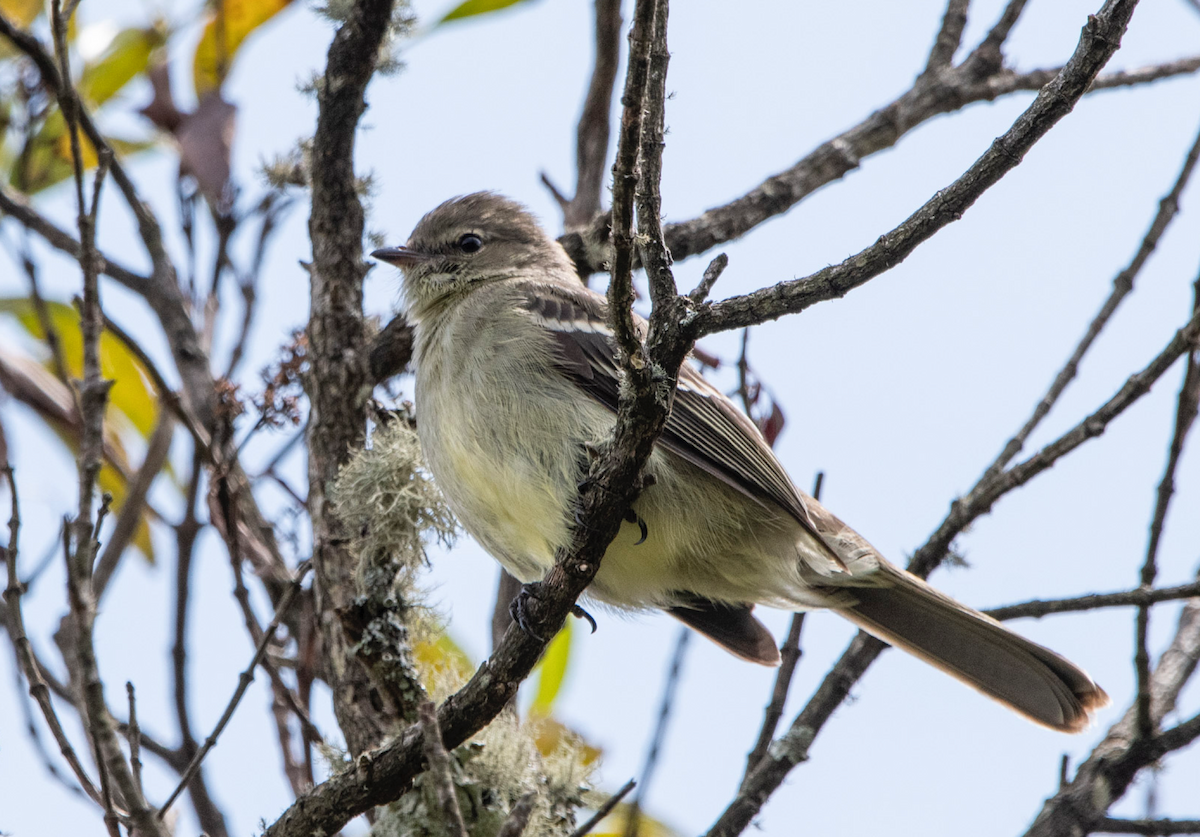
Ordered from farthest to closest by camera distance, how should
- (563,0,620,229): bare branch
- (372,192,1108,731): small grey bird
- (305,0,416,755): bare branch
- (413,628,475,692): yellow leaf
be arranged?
(563,0,620,229): bare branch → (305,0,416,755): bare branch → (413,628,475,692): yellow leaf → (372,192,1108,731): small grey bird

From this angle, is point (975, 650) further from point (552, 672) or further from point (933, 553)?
point (552, 672)

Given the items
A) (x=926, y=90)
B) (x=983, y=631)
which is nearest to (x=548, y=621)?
(x=983, y=631)

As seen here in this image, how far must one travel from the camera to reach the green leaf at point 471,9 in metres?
5.66

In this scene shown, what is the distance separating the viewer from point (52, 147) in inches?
230

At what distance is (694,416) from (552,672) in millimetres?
1636

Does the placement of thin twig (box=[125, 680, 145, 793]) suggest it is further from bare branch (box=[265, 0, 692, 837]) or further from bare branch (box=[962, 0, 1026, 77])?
bare branch (box=[962, 0, 1026, 77])

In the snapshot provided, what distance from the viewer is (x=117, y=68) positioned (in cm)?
605

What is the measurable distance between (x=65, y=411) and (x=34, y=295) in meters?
0.98

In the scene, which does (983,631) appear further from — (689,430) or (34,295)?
(34,295)

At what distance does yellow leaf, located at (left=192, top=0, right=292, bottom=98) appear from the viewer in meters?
5.77

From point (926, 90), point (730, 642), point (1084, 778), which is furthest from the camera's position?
point (926, 90)

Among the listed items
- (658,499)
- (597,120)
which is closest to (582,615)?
(658,499)

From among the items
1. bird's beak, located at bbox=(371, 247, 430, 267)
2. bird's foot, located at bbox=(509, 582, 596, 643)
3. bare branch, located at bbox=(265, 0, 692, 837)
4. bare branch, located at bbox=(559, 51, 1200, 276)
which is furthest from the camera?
bare branch, located at bbox=(559, 51, 1200, 276)

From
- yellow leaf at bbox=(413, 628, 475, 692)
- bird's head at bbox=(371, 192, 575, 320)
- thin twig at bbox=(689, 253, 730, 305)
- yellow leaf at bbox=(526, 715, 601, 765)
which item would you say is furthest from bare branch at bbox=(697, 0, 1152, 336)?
bird's head at bbox=(371, 192, 575, 320)
